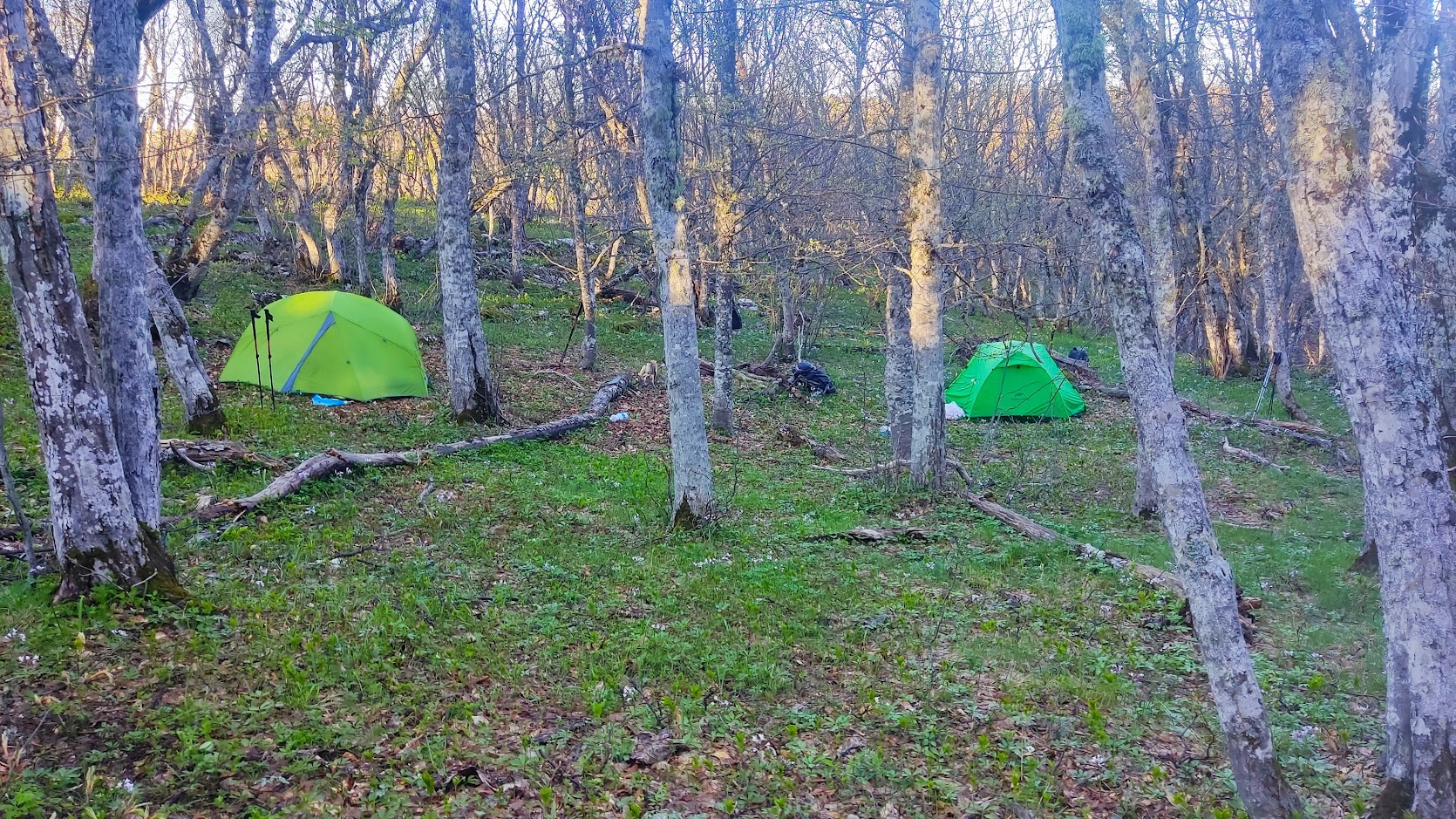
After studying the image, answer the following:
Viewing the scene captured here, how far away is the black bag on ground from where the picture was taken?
17.8 meters

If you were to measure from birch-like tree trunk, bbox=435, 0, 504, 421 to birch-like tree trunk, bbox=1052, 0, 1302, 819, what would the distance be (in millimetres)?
9501

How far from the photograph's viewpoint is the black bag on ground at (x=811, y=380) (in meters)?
17.8

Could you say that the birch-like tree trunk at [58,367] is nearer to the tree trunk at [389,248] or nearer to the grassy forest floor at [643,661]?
the grassy forest floor at [643,661]

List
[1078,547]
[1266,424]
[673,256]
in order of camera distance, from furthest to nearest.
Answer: [1266,424]
[1078,547]
[673,256]

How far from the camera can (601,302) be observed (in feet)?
84.9

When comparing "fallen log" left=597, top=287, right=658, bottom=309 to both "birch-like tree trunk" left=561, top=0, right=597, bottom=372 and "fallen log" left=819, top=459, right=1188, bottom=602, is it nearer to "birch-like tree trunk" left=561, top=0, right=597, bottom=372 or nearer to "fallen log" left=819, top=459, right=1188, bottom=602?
"birch-like tree trunk" left=561, top=0, right=597, bottom=372

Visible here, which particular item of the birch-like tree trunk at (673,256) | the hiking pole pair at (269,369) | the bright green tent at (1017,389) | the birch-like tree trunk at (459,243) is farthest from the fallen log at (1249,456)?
the hiking pole pair at (269,369)

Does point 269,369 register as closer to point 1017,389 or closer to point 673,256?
point 673,256

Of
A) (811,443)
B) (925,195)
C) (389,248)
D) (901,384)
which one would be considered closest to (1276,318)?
(901,384)

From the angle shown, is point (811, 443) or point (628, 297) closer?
point (811, 443)

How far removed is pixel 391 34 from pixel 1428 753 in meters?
19.8

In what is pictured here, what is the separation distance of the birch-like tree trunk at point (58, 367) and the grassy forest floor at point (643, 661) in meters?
0.32

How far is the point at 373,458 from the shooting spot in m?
9.82

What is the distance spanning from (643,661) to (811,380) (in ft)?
41.2
